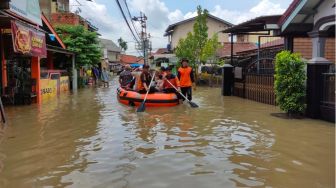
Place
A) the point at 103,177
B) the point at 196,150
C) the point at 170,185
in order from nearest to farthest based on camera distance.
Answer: the point at 170,185 < the point at 103,177 < the point at 196,150

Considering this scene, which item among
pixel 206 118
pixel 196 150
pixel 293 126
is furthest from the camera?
pixel 206 118

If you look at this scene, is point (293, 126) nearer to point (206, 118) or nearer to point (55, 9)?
point (206, 118)

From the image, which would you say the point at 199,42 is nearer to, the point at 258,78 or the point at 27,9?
the point at 258,78

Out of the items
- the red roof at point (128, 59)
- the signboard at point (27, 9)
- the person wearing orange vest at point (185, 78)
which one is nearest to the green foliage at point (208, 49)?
the person wearing orange vest at point (185, 78)

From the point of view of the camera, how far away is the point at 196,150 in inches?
280

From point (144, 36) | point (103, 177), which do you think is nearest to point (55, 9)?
point (144, 36)

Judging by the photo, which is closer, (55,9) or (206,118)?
(206,118)

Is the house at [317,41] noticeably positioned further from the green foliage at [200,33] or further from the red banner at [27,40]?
the green foliage at [200,33]

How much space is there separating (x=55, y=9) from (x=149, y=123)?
31675mm

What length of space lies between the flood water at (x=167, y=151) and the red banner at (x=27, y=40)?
2499 mm

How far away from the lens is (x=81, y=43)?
2656 centimetres

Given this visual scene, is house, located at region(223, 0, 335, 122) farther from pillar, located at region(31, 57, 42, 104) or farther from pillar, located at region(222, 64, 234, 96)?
pillar, located at region(31, 57, 42, 104)

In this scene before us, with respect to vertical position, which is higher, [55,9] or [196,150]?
[55,9]

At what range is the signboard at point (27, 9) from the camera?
12.4 metres
